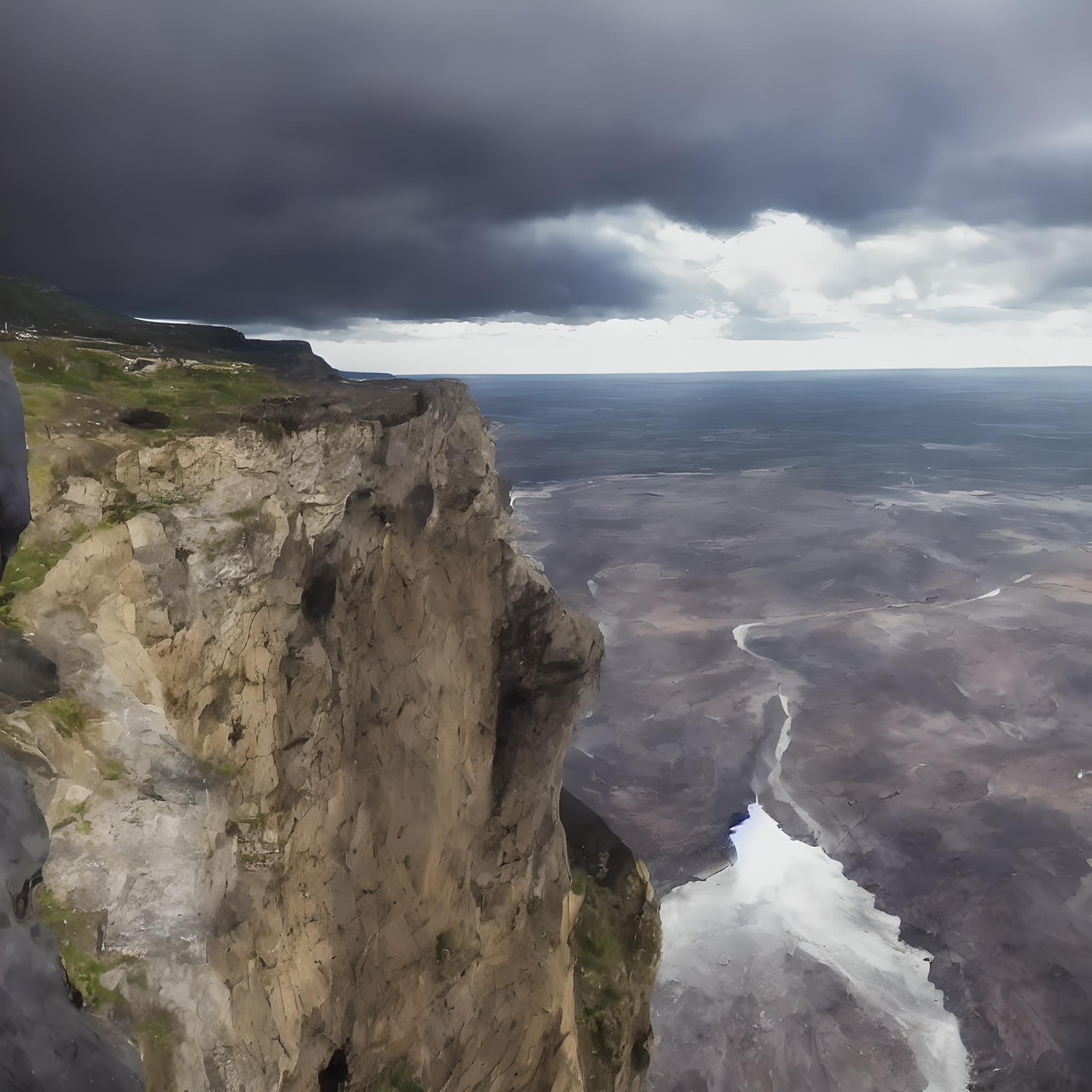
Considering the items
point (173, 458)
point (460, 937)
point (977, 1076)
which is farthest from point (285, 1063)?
point (977, 1076)

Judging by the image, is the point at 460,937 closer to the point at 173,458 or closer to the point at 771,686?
the point at 173,458

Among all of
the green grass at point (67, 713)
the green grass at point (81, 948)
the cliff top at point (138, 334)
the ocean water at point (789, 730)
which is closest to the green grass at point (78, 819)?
the green grass at point (81, 948)

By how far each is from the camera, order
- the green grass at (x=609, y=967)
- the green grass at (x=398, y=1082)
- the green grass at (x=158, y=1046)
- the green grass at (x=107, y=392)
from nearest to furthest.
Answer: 1. the green grass at (x=158, y=1046)
2. the green grass at (x=107, y=392)
3. the green grass at (x=398, y=1082)
4. the green grass at (x=609, y=967)

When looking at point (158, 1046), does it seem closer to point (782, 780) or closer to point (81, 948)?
point (81, 948)

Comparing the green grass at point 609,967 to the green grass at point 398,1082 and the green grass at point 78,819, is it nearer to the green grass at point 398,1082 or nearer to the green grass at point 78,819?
the green grass at point 398,1082

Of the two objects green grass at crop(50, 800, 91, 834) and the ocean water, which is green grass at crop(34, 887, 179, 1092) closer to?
green grass at crop(50, 800, 91, 834)

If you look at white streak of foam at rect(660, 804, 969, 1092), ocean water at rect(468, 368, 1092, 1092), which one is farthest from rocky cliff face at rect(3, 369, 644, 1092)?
white streak of foam at rect(660, 804, 969, 1092)
